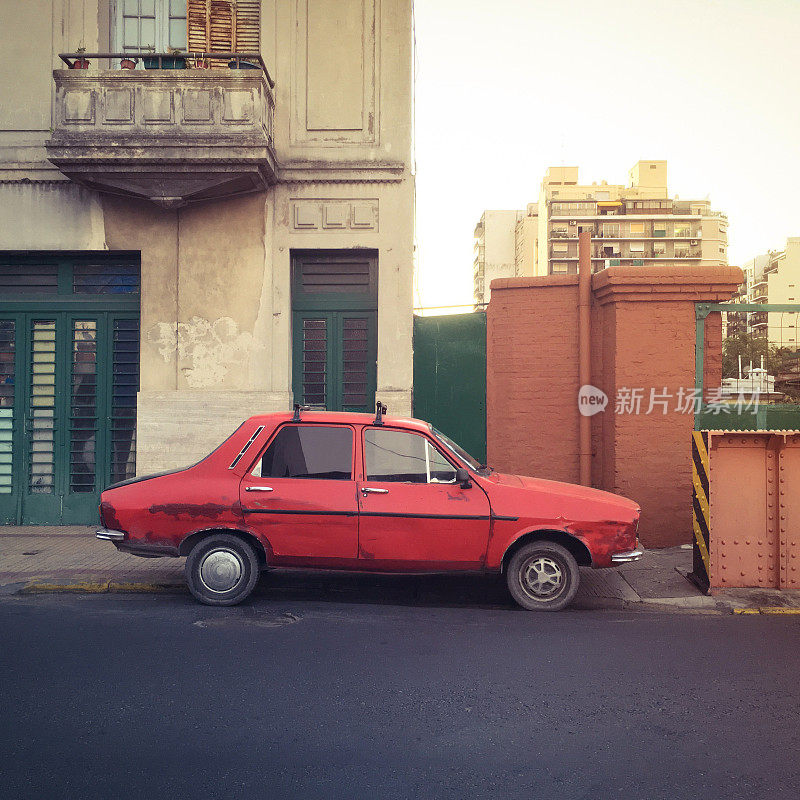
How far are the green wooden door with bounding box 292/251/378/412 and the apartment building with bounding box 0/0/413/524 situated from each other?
4 cm

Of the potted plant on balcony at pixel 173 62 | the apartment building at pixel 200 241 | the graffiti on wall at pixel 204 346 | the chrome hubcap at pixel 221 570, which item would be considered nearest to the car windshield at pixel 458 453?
the chrome hubcap at pixel 221 570

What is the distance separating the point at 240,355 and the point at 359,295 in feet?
6.42

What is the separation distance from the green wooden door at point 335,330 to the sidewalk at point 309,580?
3635 mm

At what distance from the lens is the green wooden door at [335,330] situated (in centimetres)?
1143

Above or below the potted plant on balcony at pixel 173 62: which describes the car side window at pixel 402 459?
below

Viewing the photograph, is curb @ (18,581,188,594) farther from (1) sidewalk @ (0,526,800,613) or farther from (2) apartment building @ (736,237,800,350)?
(2) apartment building @ (736,237,800,350)

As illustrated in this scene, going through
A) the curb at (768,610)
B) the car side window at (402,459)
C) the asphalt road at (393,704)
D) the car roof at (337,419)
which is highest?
the car roof at (337,419)

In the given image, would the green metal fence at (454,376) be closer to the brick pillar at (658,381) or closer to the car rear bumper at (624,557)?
the brick pillar at (658,381)

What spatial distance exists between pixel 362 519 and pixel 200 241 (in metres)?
6.07

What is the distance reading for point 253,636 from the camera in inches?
233

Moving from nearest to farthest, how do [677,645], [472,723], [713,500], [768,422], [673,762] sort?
[673,762] → [472,723] → [677,645] → [713,500] → [768,422]

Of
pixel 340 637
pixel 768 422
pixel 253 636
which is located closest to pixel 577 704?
pixel 340 637

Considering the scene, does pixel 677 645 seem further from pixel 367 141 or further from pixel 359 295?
pixel 367 141

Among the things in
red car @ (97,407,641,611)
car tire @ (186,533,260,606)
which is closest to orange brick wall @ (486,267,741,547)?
red car @ (97,407,641,611)
